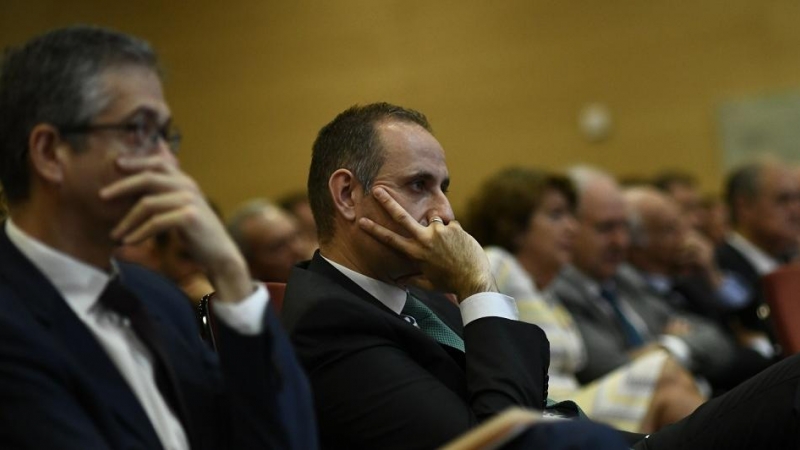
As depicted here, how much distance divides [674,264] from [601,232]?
4.30 ft

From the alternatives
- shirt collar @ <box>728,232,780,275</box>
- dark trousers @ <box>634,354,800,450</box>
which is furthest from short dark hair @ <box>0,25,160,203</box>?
shirt collar @ <box>728,232,780,275</box>

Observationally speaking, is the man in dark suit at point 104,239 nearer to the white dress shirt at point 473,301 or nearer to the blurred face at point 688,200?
the white dress shirt at point 473,301

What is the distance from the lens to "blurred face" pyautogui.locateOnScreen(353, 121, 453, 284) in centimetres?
239

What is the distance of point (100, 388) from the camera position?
1.63 metres

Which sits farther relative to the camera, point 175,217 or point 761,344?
point 761,344

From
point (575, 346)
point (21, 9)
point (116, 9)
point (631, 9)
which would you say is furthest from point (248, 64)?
point (575, 346)

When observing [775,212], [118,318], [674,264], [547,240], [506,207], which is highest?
[118,318]

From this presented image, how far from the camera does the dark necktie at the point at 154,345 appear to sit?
1.75m

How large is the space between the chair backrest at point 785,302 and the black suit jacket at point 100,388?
232 cm

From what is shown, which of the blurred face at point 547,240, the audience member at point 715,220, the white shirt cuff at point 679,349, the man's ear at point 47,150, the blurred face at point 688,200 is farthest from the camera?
the audience member at point 715,220

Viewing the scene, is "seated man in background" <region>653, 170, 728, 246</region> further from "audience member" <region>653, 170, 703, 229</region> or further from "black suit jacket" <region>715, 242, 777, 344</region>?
"black suit jacket" <region>715, 242, 777, 344</region>

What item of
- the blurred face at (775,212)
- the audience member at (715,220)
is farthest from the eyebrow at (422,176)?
the audience member at (715,220)

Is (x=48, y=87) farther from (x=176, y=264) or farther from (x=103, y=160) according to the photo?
(x=176, y=264)

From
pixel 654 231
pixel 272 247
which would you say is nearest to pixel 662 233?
pixel 654 231
